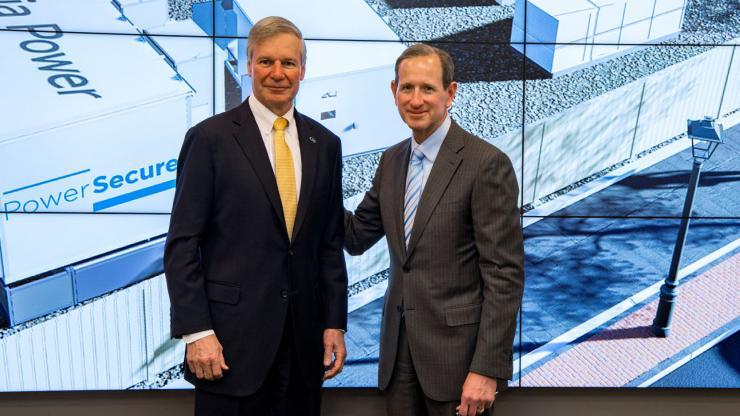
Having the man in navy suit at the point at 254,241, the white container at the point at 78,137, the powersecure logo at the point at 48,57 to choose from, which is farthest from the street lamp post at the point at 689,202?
the powersecure logo at the point at 48,57

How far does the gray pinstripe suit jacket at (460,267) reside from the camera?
1.89 meters

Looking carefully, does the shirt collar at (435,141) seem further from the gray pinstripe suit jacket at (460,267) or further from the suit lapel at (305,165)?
the suit lapel at (305,165)

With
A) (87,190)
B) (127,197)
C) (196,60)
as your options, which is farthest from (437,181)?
(87,190)

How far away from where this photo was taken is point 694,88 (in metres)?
2.79

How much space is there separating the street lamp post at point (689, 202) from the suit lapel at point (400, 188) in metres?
1.35

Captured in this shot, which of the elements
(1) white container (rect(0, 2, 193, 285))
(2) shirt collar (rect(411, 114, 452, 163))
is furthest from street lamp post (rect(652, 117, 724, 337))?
(1) white container (rect(0, 2, 193, 285))

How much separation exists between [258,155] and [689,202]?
181cm

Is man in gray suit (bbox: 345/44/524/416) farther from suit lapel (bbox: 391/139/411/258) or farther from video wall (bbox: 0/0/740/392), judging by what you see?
video wall (bbox: 0/0/740/392)

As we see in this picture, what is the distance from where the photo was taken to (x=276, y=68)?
6.07 ft

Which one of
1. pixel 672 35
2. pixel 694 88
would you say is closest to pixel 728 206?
pixel 694 88

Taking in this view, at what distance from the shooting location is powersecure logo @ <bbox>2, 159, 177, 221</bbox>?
2604 mm

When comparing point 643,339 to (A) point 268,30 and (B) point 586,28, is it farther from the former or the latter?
(A) point 268,30

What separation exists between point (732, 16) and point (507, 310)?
1663 mm

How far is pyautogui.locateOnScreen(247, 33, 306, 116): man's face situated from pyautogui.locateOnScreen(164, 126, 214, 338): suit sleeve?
21 centimetres
